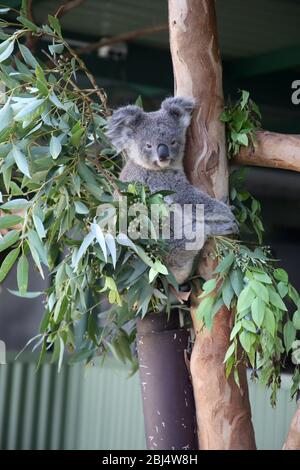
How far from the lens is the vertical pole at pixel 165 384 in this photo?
7.31 ft

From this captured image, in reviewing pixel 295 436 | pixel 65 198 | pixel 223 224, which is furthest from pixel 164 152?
pixel 295 436

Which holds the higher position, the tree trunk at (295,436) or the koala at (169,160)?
the koala at (169,160)

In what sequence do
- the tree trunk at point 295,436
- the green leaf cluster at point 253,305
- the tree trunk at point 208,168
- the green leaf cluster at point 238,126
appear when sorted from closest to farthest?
1. the green leaf cluster at point 253,305
2. the tree trunk at point 295,436
3. the tree trunk at point 208,168
4. the green leaf cluster at point 238,126

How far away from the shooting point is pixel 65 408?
5000mm

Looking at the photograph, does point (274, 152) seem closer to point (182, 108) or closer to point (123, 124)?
point (182, 108)

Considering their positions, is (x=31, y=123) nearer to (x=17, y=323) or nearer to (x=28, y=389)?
(x=28, y=389)

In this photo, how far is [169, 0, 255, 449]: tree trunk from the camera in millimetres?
2191

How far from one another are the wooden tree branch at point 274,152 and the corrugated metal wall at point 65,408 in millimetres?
2682

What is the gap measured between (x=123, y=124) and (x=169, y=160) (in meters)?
0.17

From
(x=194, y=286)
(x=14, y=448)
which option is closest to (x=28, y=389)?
(x=14, y=448)

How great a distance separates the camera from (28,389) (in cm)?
499

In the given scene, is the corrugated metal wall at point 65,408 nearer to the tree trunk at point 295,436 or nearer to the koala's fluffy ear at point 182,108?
the koala's fluffy ear at point 182,108

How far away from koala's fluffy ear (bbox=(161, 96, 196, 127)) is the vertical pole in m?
0.54

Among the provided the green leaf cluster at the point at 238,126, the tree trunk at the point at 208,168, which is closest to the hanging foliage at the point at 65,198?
the tree trunk at the point at 208,168
